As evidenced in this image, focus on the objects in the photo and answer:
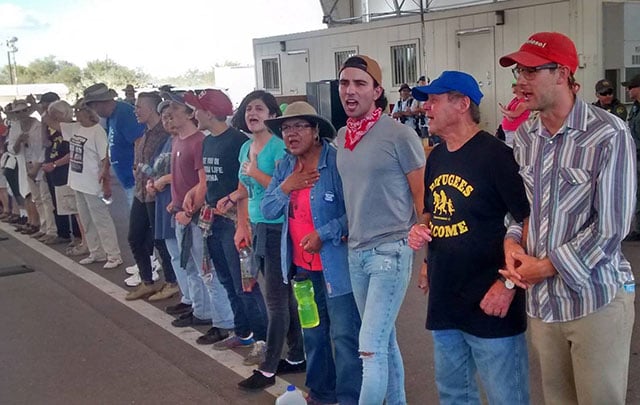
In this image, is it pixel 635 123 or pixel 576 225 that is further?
pixel 635 123

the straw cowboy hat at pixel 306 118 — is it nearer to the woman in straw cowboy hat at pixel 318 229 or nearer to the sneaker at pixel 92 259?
the woman in straw cowboy hat at pixel 318 229

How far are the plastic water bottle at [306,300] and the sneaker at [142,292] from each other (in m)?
3.62

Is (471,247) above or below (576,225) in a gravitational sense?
below

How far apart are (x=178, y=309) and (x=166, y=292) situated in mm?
602

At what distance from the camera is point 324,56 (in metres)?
19.7

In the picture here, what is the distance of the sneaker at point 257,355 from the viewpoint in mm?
5348

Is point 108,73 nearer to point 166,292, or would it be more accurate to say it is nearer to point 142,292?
point 142,292

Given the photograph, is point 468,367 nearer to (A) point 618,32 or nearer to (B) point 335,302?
(B) point 335,302

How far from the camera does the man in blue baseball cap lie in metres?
3.02

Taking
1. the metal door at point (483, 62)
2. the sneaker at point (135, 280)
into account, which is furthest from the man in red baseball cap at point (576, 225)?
the metal door at point (483, 62)

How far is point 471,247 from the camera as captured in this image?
3.10m

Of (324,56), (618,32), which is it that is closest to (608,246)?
(618,32)

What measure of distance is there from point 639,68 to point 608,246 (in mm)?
12364

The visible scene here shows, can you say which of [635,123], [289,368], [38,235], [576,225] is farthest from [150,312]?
[635,123]
